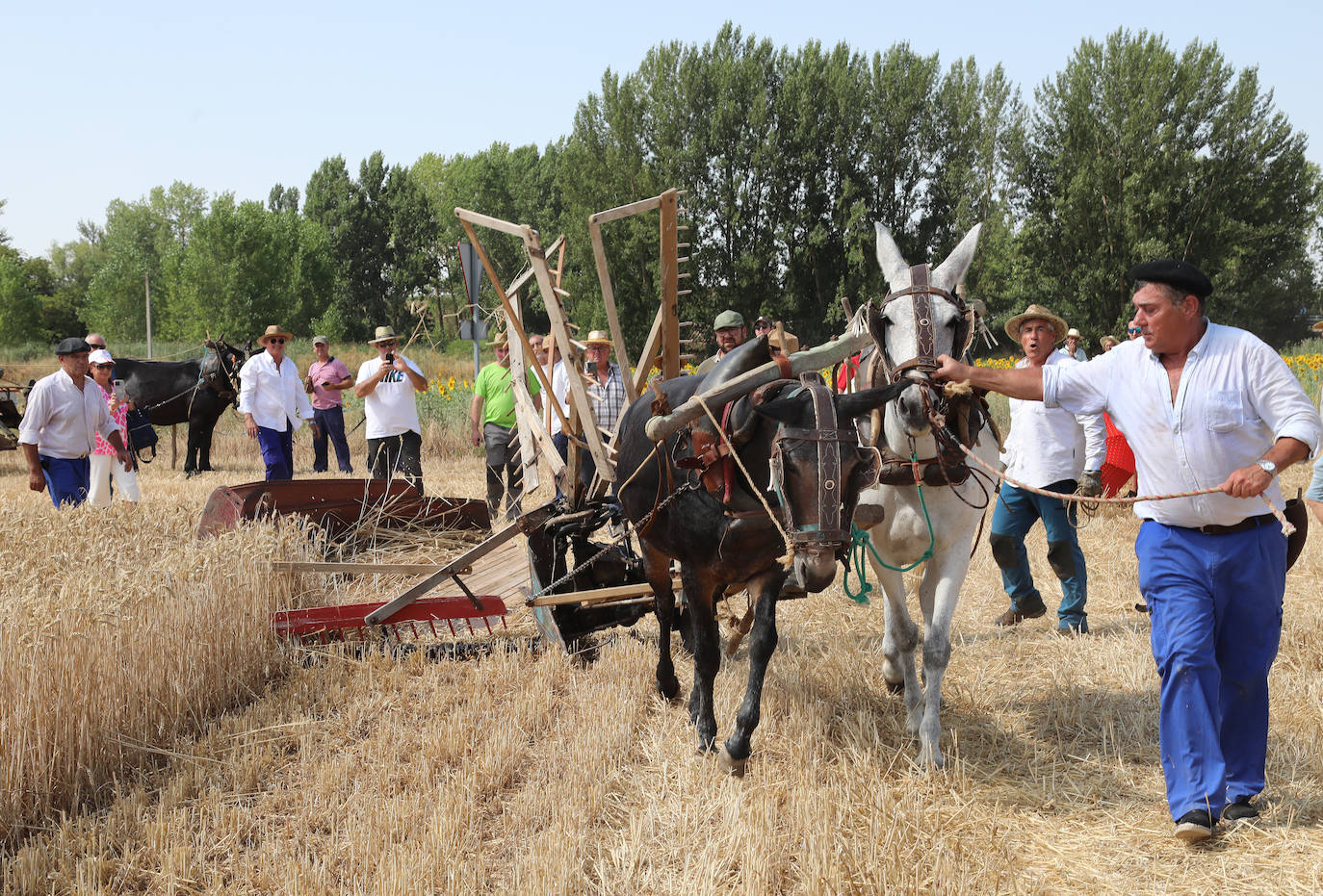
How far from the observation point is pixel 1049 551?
6672 mm

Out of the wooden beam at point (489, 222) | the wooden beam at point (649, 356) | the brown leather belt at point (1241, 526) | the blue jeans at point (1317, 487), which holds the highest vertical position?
the wooden beam at point (489, 222)

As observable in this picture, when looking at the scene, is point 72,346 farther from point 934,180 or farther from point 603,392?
point 934,180

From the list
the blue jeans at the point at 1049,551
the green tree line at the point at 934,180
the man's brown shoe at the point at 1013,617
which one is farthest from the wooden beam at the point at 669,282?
the green tree line at the point at 934,180

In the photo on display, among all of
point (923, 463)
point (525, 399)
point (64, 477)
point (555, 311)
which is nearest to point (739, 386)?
point (923, 463)

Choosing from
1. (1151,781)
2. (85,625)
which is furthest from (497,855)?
(1151,781)

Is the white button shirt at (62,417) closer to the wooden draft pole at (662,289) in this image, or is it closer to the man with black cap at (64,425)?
the man with black cap at (64,425)

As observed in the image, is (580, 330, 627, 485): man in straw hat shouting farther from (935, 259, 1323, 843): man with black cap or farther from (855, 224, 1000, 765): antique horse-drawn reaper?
(935, 259, 1323, 843): man with black cap

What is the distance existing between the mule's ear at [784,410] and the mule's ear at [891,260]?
1047 millimetres

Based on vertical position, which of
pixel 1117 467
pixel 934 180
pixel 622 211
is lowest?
pixel 1117 467

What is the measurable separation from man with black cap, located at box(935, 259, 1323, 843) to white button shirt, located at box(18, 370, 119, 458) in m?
7.66

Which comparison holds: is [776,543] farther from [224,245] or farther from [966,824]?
[224,245]

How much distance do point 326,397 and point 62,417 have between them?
215 inches

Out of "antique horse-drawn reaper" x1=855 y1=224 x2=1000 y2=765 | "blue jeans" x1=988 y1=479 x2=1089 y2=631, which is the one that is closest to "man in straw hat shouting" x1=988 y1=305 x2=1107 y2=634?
"blue jeans" x1=988 y1=479 x2=1089 y2=631

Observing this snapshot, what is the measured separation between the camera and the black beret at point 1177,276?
3.51 m
